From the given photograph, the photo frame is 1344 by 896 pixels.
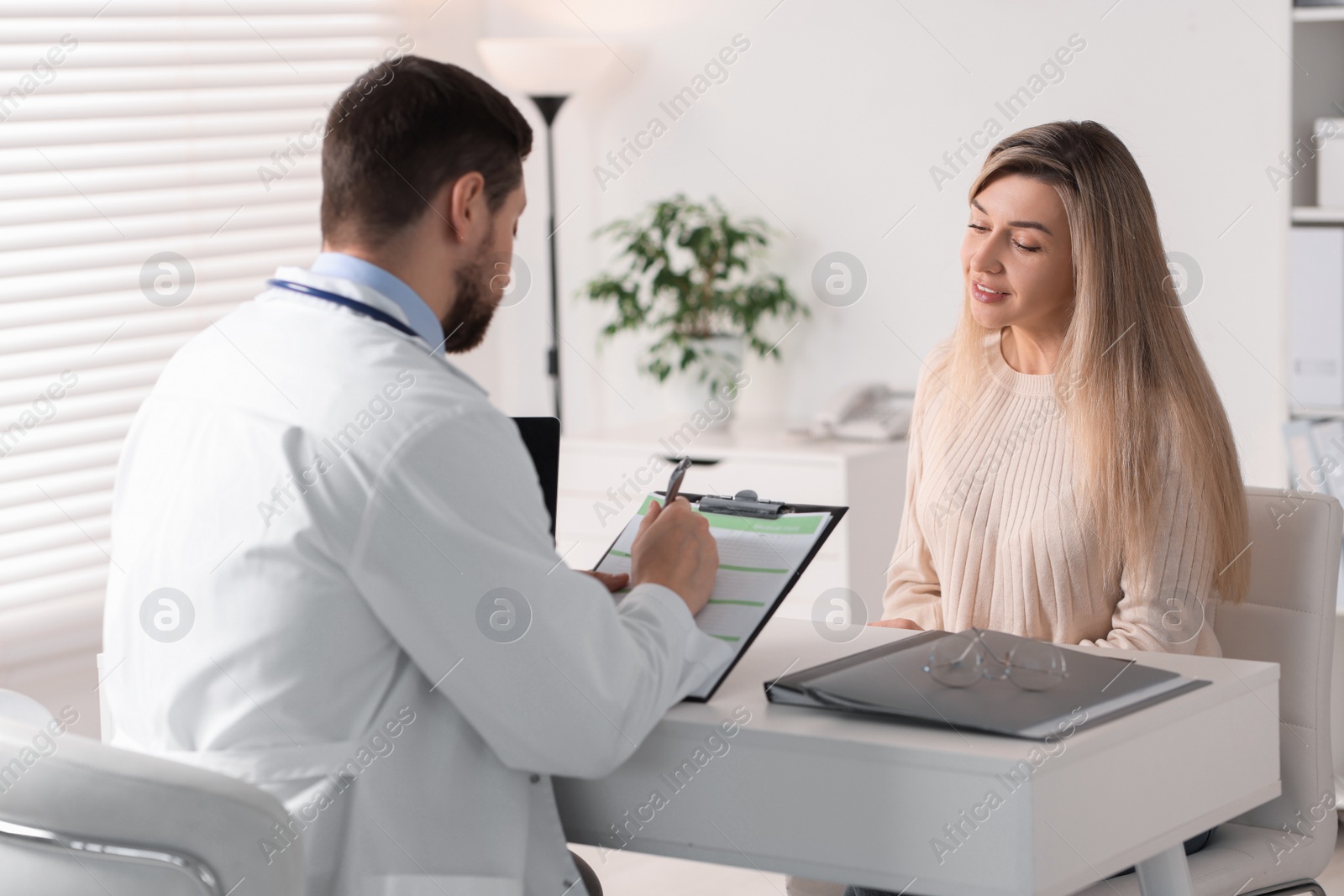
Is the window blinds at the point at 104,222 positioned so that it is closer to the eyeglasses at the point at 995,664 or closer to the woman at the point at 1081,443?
the woman at the point at 1081,443

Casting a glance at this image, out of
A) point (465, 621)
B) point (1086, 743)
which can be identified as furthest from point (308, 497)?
point (1086, 743)

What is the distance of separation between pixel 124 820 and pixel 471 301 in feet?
1.94

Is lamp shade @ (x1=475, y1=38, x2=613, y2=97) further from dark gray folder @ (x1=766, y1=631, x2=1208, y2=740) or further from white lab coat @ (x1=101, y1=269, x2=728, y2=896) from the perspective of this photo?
dark gray folder @ (x1=766, y1=631, x2=1208, y2=740)

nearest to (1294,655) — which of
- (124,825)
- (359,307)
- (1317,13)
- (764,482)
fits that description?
(359,307)

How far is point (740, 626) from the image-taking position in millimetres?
1467

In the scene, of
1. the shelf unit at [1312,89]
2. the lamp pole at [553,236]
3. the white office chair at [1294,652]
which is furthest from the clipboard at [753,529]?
the lamp pole at [553,236]

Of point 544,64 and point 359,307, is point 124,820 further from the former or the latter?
point 544,64

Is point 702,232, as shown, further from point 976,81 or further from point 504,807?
point 504,807

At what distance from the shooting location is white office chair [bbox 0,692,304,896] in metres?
1.17

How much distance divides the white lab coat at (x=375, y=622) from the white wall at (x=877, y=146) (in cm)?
240

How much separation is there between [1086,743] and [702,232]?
2892 mm

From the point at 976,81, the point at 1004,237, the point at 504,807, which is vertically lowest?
the point at 504,807

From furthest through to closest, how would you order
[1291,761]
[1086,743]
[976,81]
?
[976,81] → [1291,761] → [1086,743]

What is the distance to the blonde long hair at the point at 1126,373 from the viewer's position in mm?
1882
